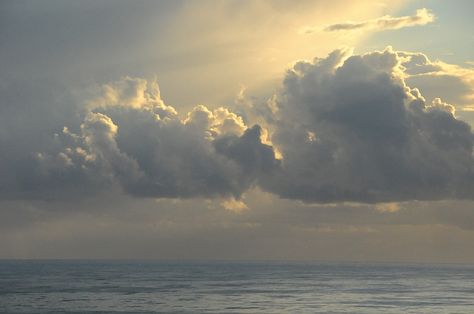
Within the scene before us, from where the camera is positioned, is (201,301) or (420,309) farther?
(201,301)

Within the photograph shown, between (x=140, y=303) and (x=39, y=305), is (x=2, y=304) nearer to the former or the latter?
(x=39, y=305)

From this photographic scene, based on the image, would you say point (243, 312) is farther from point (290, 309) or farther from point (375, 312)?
point (375, 312)

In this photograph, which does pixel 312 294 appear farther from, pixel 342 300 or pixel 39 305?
pixel 39 305

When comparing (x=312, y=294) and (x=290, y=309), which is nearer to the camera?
(x=290, y=309)

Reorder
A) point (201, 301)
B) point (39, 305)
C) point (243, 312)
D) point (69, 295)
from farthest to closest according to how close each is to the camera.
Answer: point (69, 295) → point (201, 301) → point (39, 305) → point (243, 312)

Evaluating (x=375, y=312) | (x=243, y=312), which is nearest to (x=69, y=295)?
(x=243, y=312)

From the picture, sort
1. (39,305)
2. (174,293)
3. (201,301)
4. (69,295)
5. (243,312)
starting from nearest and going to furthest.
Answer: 1. (243,312)
2. (39,305)
3. (201,301)
4. (69,295)
5. (174,293)

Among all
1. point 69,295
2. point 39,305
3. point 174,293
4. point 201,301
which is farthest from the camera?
point 174,293

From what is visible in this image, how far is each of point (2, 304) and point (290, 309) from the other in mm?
50010

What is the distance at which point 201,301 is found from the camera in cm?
13038

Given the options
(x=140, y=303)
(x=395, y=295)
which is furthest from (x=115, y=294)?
(x=395, y=295)

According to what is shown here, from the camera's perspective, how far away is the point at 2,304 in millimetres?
120625

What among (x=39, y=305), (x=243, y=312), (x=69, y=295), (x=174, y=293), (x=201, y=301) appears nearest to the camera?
(x=243, y=312)

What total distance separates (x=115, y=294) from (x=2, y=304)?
30.6 metres
